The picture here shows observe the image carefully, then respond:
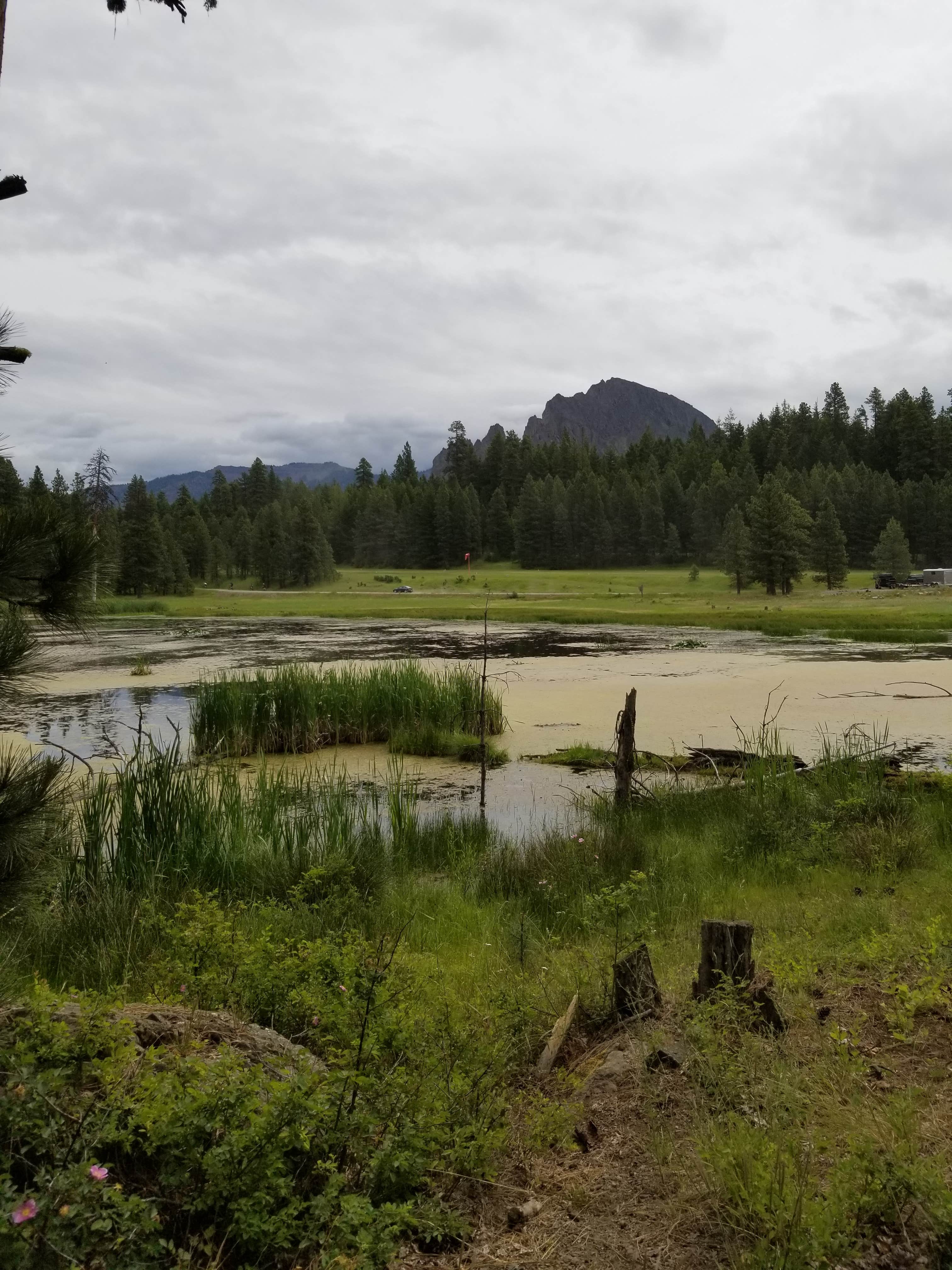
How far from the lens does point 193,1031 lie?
3385 mm

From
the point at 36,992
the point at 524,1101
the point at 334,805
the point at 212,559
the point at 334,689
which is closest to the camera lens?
the point at 36,992

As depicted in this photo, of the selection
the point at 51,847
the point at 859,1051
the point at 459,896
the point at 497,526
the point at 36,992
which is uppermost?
the point at 497,526

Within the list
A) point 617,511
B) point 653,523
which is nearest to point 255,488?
point 617,511

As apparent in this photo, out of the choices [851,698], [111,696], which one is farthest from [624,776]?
[111,696]

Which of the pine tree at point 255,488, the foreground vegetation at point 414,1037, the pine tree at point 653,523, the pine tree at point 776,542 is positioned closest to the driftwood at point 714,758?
Answer: the foreground vegetation at point 414,1037

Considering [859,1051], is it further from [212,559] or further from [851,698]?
[212,559]

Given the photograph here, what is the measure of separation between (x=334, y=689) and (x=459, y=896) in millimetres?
Answer: 8384

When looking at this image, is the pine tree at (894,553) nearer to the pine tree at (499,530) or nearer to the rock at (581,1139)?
the pine tree at (499,530)

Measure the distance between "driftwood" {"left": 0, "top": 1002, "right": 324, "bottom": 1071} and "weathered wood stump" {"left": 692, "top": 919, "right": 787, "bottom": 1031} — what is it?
186 centimetres

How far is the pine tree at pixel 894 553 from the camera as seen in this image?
70625mm

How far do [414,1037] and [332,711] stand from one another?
437 inches

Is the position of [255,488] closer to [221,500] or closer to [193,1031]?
[221,500]

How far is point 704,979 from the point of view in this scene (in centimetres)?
425

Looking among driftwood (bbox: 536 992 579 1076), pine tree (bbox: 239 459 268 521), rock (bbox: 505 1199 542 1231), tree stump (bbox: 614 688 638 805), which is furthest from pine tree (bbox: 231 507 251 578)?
rock (bbox: 505 1199 542 1231)
